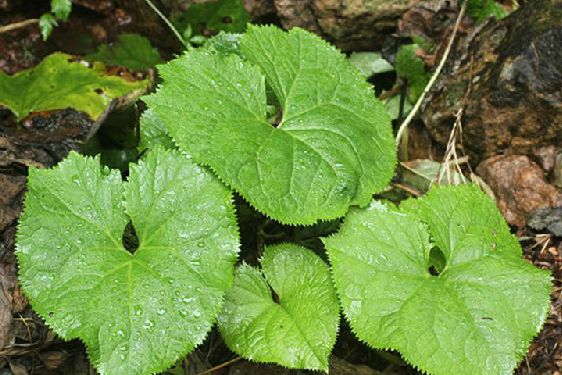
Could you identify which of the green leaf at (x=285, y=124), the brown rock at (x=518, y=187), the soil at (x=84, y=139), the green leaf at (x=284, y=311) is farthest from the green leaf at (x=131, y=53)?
the brown rock at (x=518, y=187)

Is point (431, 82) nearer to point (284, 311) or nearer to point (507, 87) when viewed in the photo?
point (507, 87)

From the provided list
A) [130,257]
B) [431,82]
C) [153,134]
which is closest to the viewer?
[130,257]

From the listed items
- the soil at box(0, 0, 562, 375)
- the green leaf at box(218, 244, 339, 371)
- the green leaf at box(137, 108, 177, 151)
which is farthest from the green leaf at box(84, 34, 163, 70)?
the green leaf at box(218, 244, 339, 371)

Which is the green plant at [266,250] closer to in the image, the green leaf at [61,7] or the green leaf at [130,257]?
the green leaf at [130,257]

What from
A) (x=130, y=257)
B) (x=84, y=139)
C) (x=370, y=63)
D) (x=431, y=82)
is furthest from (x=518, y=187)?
(x=84, y=139)

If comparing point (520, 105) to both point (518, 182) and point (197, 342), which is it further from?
point (197, 342)

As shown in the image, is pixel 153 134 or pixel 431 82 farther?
pixel 431 82
